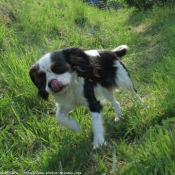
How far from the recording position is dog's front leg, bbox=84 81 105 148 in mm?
2498

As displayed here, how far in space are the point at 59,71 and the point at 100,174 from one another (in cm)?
106

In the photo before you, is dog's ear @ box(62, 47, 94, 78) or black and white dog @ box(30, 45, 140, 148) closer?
black and white dog @ box(30, 45, 140, 148)

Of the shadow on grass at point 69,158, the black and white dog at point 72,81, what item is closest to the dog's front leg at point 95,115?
the black and white dog at point 72,81

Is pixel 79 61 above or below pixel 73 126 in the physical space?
above

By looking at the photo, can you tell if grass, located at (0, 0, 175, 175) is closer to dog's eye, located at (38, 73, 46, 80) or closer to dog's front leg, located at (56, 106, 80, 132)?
dog's front leg, located at (56, 106, 80, 132)

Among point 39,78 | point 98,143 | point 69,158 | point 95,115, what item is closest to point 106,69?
point 95,115

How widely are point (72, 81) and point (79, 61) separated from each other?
22 cm

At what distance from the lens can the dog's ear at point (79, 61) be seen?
9.22ft

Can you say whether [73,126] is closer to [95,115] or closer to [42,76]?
[95,115]

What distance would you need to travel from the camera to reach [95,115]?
2.72 meters

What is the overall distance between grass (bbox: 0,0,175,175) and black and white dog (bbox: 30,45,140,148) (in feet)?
0.45

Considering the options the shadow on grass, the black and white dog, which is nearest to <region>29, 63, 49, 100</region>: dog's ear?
the black and white dog

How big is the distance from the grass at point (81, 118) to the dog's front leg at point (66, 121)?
7cm

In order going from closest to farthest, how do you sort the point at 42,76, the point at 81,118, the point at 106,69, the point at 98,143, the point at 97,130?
the point at 98,143
the point at 97,130
the point at 42,76
the point at 81,118
the point at 106,69
